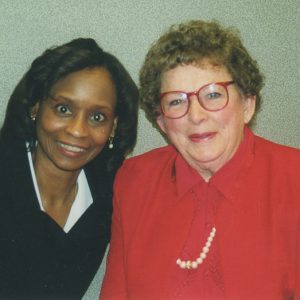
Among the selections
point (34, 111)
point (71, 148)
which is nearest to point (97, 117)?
point (71, 148)

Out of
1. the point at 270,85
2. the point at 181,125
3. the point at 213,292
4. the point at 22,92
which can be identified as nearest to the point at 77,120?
the point at 22,92

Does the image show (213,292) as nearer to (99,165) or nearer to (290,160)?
(290,160)

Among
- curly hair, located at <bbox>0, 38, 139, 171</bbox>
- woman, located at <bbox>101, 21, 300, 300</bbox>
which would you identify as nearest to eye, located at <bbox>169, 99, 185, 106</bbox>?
woman, located at <bbox>101, 21, 300, 300</bbox>

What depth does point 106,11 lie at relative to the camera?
6.13ft

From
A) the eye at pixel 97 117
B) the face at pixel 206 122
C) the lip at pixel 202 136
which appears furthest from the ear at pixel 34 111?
the lip at pixel 202 136

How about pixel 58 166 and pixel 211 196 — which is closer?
pixel 211 196

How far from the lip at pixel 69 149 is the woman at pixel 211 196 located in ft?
1.00

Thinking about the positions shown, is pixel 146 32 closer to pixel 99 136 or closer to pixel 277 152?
pixel 99 136

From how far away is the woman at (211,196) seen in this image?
4.47 feet

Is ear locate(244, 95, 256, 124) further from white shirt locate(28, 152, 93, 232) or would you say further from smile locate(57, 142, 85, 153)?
white shirt locate(28, 152, 93, 232)

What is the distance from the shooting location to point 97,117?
1651mm

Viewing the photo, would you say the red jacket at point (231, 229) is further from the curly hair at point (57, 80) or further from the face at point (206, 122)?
the curly hair at point (57, 80)

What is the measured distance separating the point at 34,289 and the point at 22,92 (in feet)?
2.46

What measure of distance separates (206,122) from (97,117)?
17.8 inches
